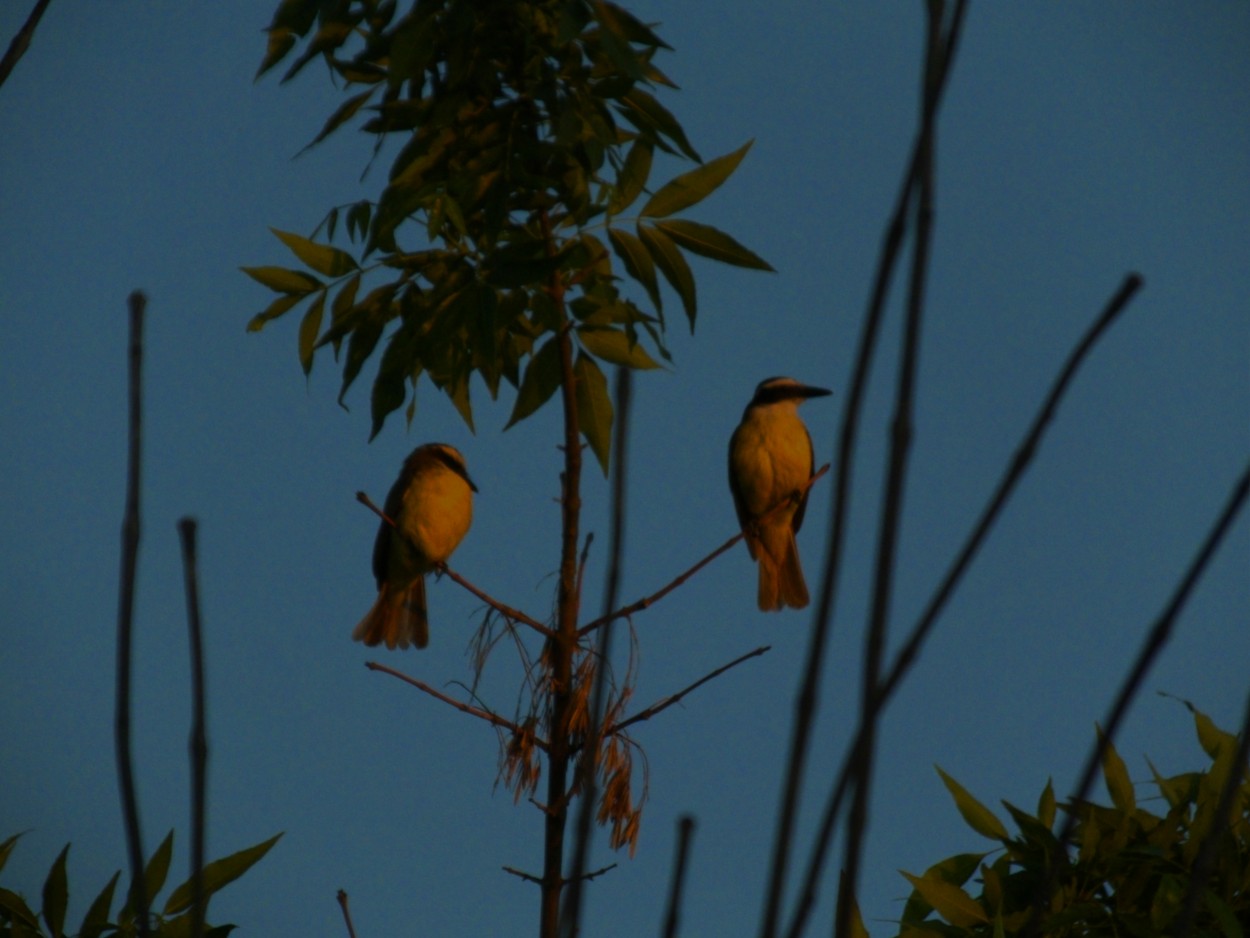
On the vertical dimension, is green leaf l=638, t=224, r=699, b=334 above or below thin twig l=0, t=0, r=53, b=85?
above

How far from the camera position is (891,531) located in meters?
1.27

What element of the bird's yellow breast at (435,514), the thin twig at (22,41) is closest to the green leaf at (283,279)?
the thin twig at (22,41)

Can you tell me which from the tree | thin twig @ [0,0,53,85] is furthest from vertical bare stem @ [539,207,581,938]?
thin twig @ [0,0,53,85]

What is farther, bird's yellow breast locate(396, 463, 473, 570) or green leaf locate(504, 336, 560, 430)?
bird's yellow breast locate(396, 463, 473, 570)

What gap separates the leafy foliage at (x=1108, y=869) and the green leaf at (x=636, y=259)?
1625mm

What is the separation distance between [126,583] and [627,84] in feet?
8.25

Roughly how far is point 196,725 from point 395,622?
704 centimetres

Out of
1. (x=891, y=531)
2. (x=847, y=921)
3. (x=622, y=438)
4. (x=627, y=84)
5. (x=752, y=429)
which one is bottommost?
(x=847, y=921)

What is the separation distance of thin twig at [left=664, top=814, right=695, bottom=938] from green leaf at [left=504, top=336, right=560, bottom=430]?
8.81 ft

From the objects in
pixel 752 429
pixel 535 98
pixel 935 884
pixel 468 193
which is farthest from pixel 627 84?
pixel 752 429

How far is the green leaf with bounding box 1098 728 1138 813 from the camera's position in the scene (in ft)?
11.5

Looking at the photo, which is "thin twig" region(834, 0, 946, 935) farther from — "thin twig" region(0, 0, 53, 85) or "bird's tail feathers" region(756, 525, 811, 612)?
"bird's tail feathers" region(756, 525, 811, 612)

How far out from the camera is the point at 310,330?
13.6 ft

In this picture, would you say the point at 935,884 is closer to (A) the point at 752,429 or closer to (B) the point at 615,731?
Result: (B) the point at 615,731
